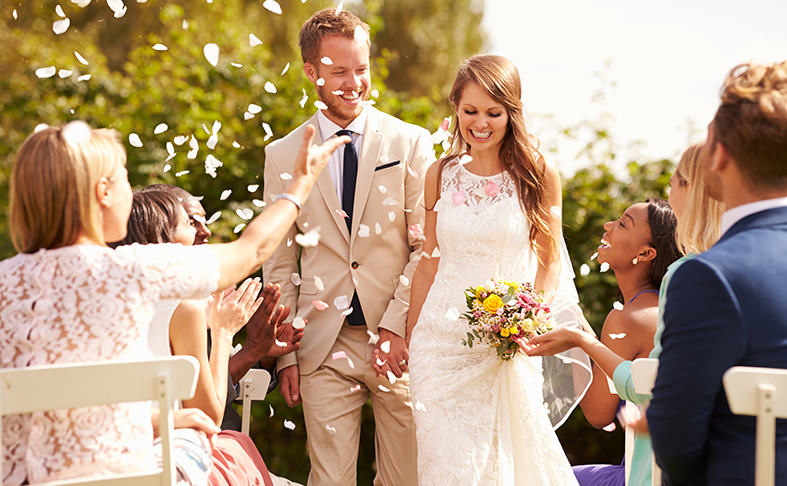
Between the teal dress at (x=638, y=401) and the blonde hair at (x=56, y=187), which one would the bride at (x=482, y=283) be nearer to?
the teal dress at (x=638, y=401)

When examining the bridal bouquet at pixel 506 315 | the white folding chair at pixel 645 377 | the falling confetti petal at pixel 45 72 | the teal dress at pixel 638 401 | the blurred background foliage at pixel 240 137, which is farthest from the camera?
the blurred background foliage at pixel 240 137

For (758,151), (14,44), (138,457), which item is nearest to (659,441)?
(758,151)

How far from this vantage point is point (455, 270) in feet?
11.5

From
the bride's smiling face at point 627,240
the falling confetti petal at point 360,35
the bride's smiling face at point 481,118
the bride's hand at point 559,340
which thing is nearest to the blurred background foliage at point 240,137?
the falling confetti petal at point 360,35

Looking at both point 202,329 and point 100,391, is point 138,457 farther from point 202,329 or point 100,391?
point 202,329

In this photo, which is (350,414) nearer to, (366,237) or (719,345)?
(366,237)

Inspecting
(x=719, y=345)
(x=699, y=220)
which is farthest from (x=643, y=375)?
(x=719, y=345)

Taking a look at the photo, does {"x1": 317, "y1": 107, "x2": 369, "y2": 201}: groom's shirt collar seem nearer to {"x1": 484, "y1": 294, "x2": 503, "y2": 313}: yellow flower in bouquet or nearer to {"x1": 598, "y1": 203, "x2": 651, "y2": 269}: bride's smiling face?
{"x1": 484, "y1": 294, "x2": 503, "y2": 313}: yellow flower in bouquet

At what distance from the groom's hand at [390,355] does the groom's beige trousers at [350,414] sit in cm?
9

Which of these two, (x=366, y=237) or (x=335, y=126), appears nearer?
(x=366, y=237)

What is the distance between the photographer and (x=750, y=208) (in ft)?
6.05

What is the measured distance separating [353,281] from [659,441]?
2091mm

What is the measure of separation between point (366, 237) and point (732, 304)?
2225 millimetres

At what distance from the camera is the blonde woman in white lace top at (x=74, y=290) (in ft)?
6.70
